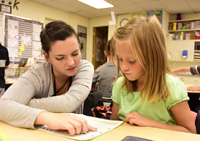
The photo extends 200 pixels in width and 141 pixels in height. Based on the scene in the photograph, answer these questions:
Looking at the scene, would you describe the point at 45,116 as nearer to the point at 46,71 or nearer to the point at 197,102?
the point at 46,71

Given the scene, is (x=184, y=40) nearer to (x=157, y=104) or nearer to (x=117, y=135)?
(x=157, y=104)

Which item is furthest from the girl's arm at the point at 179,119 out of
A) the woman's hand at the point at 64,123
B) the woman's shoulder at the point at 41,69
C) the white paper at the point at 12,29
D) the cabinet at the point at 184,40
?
the cabinet at the point at 184,40

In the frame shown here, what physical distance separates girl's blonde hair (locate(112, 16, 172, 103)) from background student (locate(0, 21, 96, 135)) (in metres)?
0.34

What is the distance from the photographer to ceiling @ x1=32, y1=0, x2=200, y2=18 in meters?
4.83

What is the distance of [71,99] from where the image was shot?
933 mm

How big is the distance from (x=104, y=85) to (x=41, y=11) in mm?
3850

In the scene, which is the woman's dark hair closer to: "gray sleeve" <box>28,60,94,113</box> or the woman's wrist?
"gray sleeve" <box>28,60,94,113</box>

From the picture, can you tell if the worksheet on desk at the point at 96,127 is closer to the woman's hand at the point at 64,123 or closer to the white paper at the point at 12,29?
the woman's hand at the point at 64,123

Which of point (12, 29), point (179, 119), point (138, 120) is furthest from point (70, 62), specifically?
point (12, 29)

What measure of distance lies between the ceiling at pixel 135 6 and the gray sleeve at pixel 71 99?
4.20 metres

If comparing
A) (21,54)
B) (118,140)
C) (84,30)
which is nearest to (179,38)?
(84,30)

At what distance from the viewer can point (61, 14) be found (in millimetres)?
5855

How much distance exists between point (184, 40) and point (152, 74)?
5352mm

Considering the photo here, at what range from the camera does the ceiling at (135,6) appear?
4.83m
